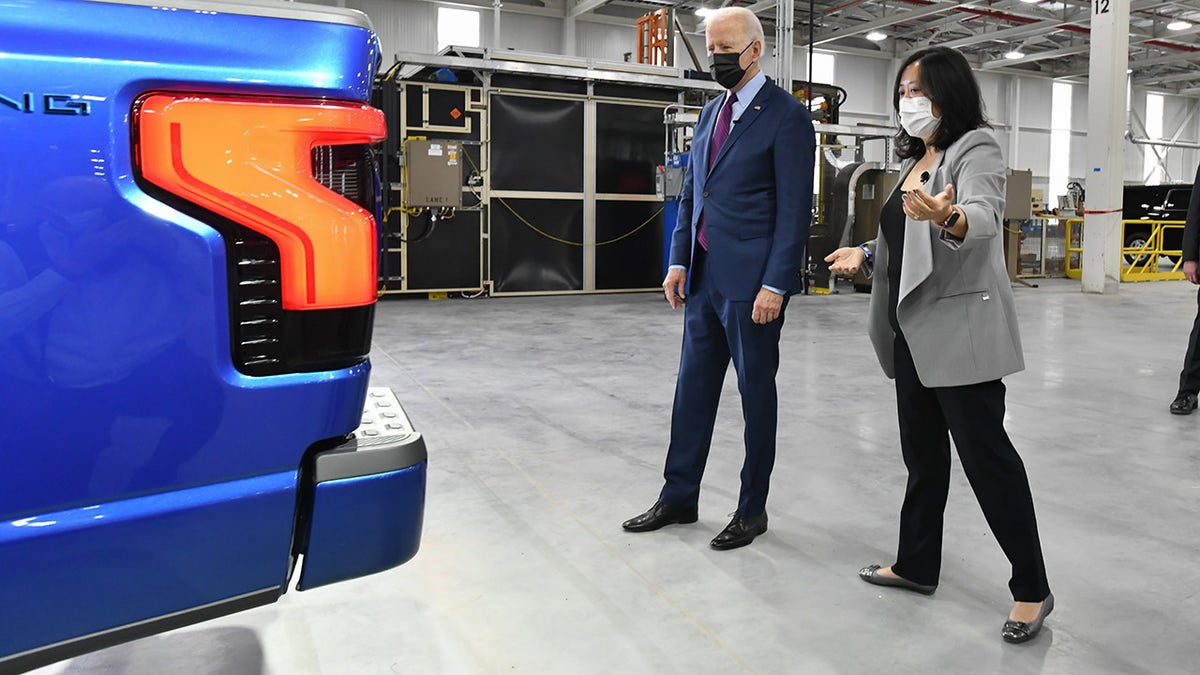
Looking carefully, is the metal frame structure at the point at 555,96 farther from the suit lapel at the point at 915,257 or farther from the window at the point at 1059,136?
the window at the point at 1059,136

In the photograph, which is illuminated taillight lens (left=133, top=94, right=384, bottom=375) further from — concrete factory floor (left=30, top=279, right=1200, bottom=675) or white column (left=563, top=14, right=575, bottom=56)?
white column (left=563, top=14, right=575, bottom=56)

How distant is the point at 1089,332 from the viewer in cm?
821

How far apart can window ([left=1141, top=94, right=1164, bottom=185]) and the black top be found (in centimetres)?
2906

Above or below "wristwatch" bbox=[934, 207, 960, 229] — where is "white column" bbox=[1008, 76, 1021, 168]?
above

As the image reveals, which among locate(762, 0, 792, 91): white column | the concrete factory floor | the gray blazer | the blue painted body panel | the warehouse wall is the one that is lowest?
the concrete factory floor

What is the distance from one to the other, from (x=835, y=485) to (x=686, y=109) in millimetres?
9720

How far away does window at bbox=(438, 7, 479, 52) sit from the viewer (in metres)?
18.5

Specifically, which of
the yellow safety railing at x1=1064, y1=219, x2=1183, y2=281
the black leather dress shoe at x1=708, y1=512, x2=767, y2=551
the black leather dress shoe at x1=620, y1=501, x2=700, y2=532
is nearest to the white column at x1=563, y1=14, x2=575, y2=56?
the yellow safety railing at x1=1064, y1=219, x2=1183, y2=281

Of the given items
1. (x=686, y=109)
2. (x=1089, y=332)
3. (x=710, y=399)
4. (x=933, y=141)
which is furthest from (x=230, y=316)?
(x=686, y=109)

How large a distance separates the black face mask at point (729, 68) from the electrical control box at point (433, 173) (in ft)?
26.9

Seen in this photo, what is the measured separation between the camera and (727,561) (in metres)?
2.63

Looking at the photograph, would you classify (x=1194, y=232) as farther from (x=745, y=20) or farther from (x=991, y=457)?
(x=991, y=457)

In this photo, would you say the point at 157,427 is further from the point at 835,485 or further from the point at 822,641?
the point at 835,485

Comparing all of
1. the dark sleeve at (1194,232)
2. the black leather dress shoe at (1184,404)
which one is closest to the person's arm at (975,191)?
the dark sleeve at (1194,232)
